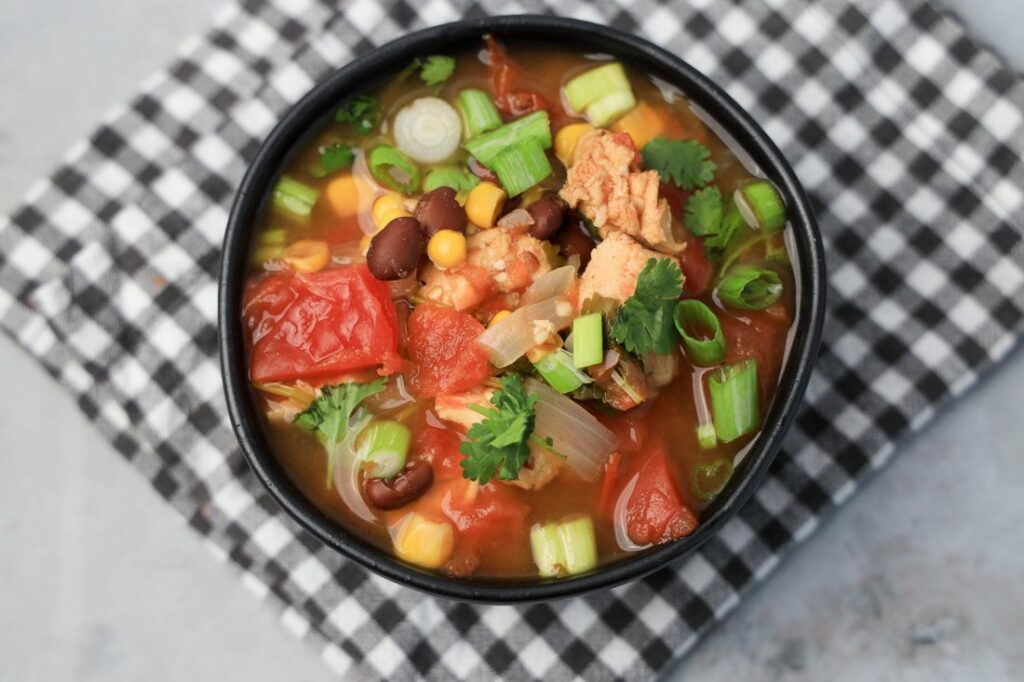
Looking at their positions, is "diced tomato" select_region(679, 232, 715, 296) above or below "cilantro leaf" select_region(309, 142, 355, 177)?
above

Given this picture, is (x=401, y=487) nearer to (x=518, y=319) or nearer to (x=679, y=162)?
(x=518, y=319)

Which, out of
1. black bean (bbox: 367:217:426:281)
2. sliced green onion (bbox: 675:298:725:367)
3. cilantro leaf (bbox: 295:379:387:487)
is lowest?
cilantro leaf (bbox: 295:379:387:487)

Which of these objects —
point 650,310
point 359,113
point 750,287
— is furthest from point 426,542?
point 359,113

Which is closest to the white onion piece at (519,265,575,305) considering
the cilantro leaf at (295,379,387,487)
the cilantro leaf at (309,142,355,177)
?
the cilantro leaf at (295,379,387,487)

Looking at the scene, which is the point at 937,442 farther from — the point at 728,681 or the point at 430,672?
the point at 430,672

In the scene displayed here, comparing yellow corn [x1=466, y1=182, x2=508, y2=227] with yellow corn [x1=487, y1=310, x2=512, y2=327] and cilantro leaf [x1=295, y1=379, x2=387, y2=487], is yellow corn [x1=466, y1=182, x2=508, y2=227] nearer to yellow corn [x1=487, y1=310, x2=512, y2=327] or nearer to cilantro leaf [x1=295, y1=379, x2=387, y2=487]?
yellow corn [x1=487, y1=310, x2=512, y2=327]
